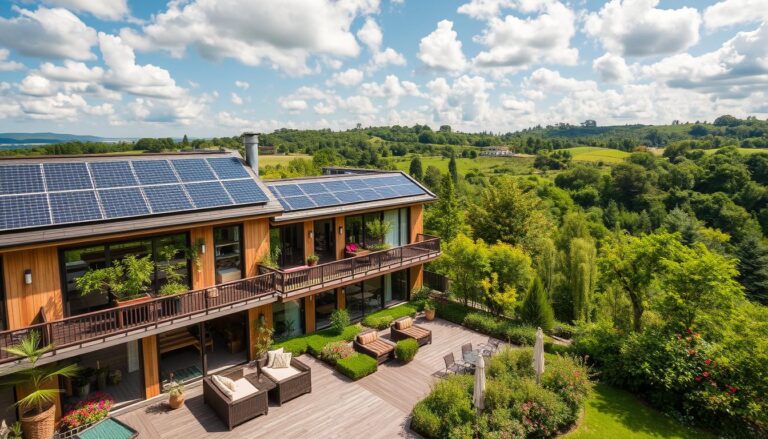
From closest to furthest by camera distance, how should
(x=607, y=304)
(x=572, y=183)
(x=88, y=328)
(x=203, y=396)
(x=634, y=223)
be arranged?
(x=88, y=328), (x=203, y=396), (x=607, y=304), (x=634, y=223), (x=572, y=183)

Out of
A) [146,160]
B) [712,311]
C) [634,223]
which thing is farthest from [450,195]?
[634,223]

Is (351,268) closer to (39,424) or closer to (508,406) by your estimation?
(508,406)

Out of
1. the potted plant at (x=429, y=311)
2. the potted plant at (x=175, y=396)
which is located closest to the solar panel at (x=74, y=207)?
the potted plant at (x=175, y=396)

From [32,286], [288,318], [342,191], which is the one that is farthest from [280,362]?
[342,191]

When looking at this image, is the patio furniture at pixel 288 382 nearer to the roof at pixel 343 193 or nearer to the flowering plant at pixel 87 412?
the flowering plant at pixel 87 412

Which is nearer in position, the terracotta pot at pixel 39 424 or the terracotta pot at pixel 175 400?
the terracotta pot at pixel 39 424

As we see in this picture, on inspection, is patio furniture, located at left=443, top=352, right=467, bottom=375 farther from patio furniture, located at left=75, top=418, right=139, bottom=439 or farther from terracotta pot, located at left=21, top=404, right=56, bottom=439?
terracotta pot, located at left=21, top=404, right=56, bottom=439

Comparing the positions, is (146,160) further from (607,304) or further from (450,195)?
(450,195)

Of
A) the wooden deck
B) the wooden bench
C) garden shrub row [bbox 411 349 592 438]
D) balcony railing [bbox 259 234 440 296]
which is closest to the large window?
the wooden bench
